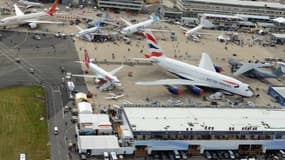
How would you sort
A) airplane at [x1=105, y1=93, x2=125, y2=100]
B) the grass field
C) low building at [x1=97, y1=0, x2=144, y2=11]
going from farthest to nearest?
low building at [x1=97, y1=0, x2=144, y2=11] → airplane at [x1=105, y1=93, x2=125, y2=100] → the grass field

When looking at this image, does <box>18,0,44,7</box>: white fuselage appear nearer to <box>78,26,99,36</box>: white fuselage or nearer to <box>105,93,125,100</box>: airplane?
<box>78,26,99,36</box>: white fuselage

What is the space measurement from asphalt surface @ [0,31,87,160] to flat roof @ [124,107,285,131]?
11.6 m

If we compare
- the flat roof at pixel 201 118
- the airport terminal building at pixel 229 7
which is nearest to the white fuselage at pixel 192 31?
the airport terminal building at pixel 229 7

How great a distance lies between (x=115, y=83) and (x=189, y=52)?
3612 centimetres

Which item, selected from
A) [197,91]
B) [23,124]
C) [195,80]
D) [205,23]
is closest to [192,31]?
[205,23]

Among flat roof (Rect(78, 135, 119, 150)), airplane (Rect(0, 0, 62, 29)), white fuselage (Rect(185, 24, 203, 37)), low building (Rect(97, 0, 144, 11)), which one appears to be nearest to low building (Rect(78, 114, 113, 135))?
flat roof (Rect(78, 135, 119, 150))

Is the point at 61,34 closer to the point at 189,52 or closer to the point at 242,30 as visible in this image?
the point at 189,52

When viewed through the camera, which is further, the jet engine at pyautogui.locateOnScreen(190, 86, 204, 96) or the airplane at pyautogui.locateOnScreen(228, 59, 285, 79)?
the airplane at pyautogui.locateOnScreen(228, 59, 285, 79)

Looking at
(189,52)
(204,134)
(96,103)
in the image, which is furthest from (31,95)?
(189,52)

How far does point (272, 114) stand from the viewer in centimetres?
8625

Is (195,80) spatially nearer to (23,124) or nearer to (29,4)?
(23,124)

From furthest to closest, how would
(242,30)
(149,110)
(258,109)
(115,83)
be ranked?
(242,30)
(115,83)
(258,109)
(149,110)

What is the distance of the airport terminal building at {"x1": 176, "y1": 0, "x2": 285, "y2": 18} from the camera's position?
15625cm

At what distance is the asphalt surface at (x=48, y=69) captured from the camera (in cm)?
7724
